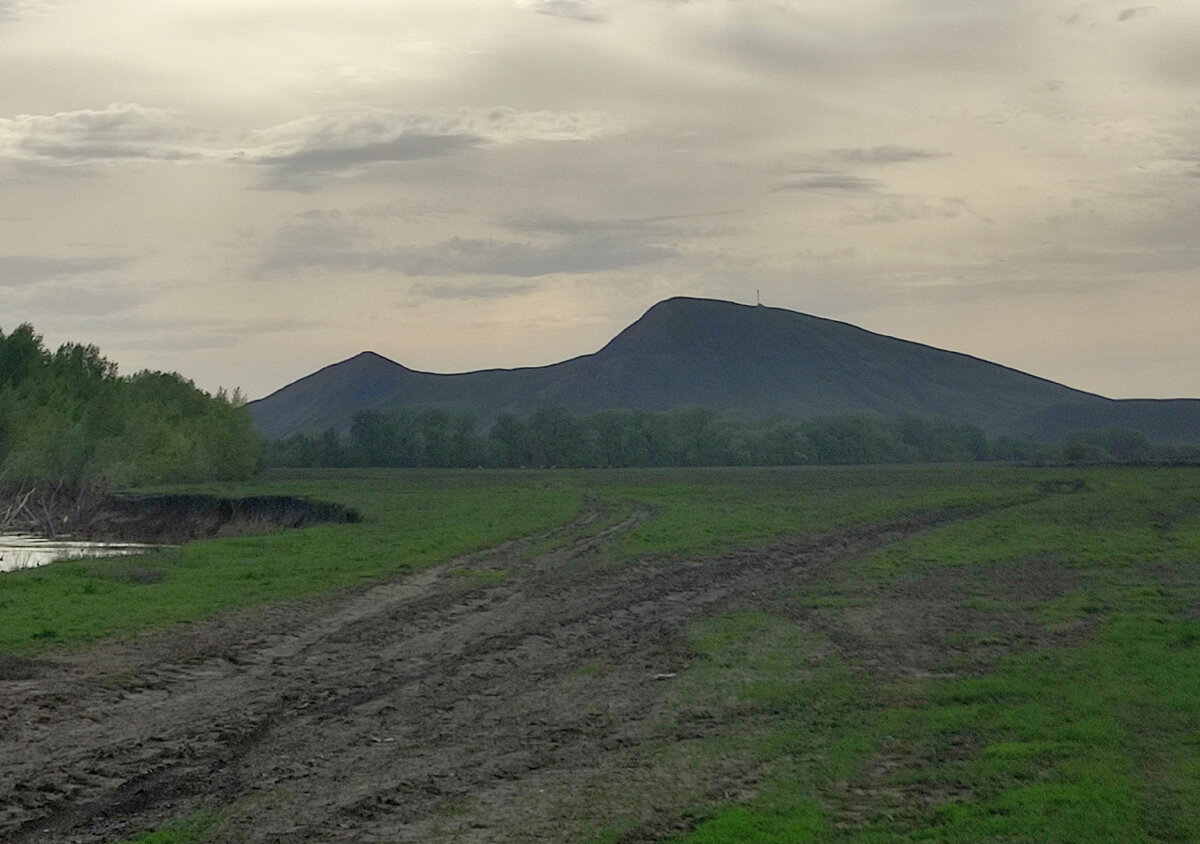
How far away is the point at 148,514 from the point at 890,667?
62.4 meters

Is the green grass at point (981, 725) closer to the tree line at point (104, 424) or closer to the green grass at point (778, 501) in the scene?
the green grass at point (778, 501)

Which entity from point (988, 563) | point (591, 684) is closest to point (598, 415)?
point (988, 563)

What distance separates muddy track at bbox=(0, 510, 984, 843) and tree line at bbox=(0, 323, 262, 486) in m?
59.5

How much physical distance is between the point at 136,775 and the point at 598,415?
586 feet

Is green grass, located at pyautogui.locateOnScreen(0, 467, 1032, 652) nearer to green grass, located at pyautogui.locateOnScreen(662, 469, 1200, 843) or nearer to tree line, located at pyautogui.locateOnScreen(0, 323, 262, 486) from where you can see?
tree line, located at pyautogui.locateOnScreen(0, 323, 262, 486)

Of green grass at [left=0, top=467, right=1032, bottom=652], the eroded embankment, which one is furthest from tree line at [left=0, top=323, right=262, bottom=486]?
green grass at [left=0, top=467, right=1032, bottom=652]

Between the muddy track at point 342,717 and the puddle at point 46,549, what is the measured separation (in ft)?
70.4

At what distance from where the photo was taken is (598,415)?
191m

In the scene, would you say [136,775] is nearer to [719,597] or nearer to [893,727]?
[893,727]

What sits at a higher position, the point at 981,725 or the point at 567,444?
the point at 567,444

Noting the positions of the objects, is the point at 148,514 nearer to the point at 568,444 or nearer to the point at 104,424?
the point at 104,424

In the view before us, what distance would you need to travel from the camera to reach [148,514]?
73562 mm

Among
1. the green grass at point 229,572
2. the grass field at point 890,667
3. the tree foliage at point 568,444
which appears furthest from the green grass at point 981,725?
the tree foliage at point 568,444

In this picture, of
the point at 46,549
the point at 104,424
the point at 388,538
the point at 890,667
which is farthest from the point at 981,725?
the point at 104,424
